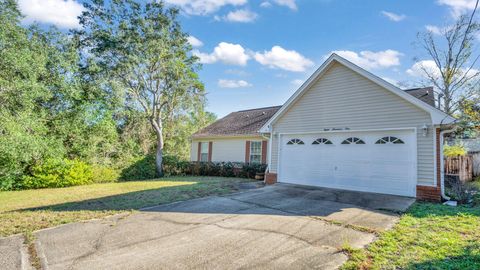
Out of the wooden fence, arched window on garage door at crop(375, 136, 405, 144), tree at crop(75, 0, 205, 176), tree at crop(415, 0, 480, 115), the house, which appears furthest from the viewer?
tree at crop(415, 0, 480, 115)

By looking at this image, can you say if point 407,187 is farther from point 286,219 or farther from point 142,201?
point 142,201

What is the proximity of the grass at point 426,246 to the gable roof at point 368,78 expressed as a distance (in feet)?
9.90

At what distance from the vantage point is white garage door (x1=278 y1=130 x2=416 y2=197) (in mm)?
8703

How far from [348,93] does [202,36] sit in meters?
11.1

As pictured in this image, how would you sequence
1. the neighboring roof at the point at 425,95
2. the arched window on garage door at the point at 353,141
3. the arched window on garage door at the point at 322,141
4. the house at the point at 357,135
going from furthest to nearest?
the arched window on garage door at the point at 322,141
the neighboring roof at the point at 425,95
the arched window on garage door at the point at 353,141
the house at the point at 357,135

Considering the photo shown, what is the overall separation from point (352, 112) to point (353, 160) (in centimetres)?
187

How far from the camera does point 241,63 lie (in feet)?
67.5

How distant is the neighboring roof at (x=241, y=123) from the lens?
17300mm

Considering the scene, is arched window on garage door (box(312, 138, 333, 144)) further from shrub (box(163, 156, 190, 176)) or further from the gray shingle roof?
shrub (box(163, 156, 190, 176))

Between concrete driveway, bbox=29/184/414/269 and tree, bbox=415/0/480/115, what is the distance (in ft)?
67.6

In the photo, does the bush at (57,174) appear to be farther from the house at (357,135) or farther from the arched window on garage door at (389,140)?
the arched window on garage door at (389,140)

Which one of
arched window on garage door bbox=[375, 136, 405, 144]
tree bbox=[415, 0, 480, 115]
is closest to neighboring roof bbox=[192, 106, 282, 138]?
arched window on garage door bbox=[375, 136, 405, 144]

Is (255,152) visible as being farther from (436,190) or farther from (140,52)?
(436,190)

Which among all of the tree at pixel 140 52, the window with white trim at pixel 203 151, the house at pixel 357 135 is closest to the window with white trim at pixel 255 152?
the house at pixel 357 135
